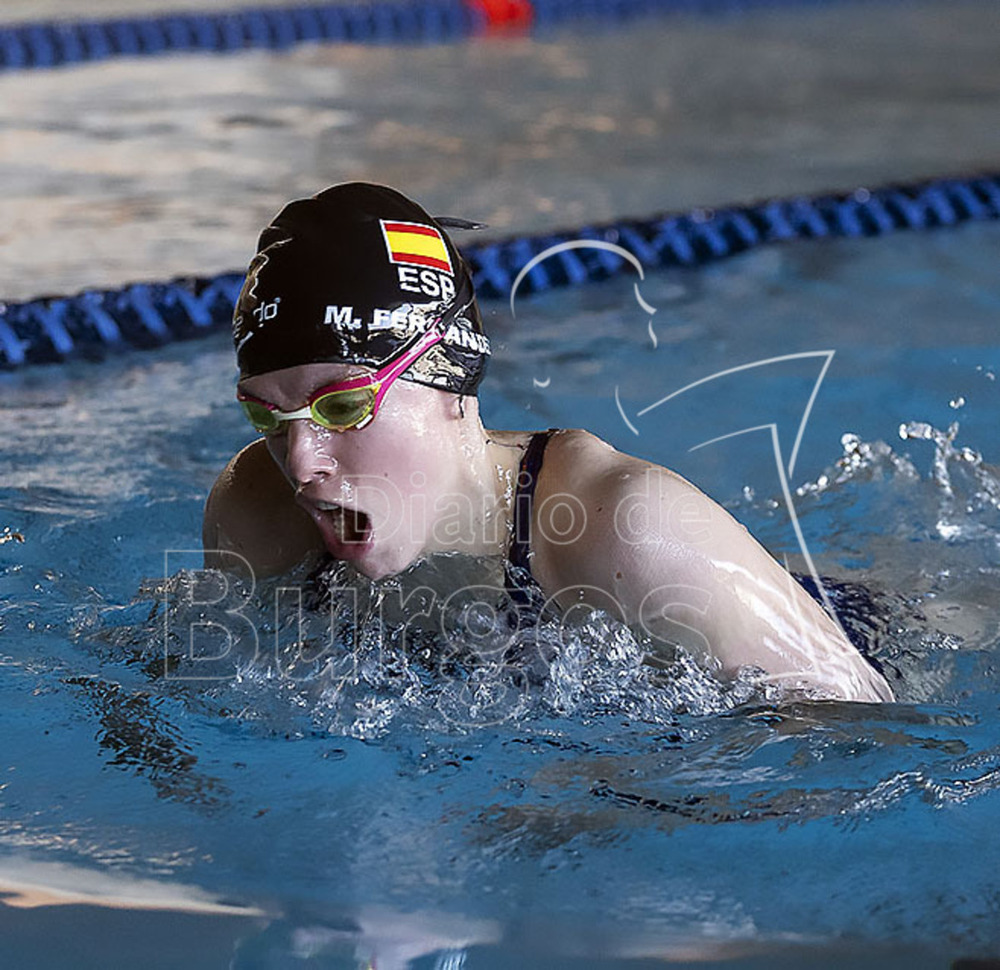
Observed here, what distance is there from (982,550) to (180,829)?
1.71 m

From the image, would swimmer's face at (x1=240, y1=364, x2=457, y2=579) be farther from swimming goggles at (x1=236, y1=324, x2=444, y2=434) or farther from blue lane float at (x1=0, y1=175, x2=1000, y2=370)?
blue lane float at (x1=0, y1=175, x2=1000, y2=370)

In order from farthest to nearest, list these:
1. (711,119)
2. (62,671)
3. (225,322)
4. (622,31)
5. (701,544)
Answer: (622,31)
(711,119)
(225,322)
(62,671)
(701,544)

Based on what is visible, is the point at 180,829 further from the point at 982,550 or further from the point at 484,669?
the point at 982,550

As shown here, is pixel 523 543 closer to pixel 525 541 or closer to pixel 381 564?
pixel 525 541

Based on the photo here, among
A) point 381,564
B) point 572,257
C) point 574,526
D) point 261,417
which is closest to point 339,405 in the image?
point 261,417

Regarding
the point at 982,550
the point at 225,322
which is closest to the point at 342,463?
the point at 982,550

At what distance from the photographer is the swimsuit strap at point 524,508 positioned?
205 centimetres

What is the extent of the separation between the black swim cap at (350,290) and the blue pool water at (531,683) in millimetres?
370

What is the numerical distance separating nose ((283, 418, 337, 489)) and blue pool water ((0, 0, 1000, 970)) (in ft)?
1.04

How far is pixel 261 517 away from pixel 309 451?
408 mm

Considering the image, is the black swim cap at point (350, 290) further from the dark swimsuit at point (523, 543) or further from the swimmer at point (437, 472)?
the dark swimsuit at point (523, 543)

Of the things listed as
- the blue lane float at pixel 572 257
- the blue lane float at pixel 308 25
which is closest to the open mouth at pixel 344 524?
the blue lane float at pixel 572 257

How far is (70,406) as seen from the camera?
12.4 ft

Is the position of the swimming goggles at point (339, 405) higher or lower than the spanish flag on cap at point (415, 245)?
lower
